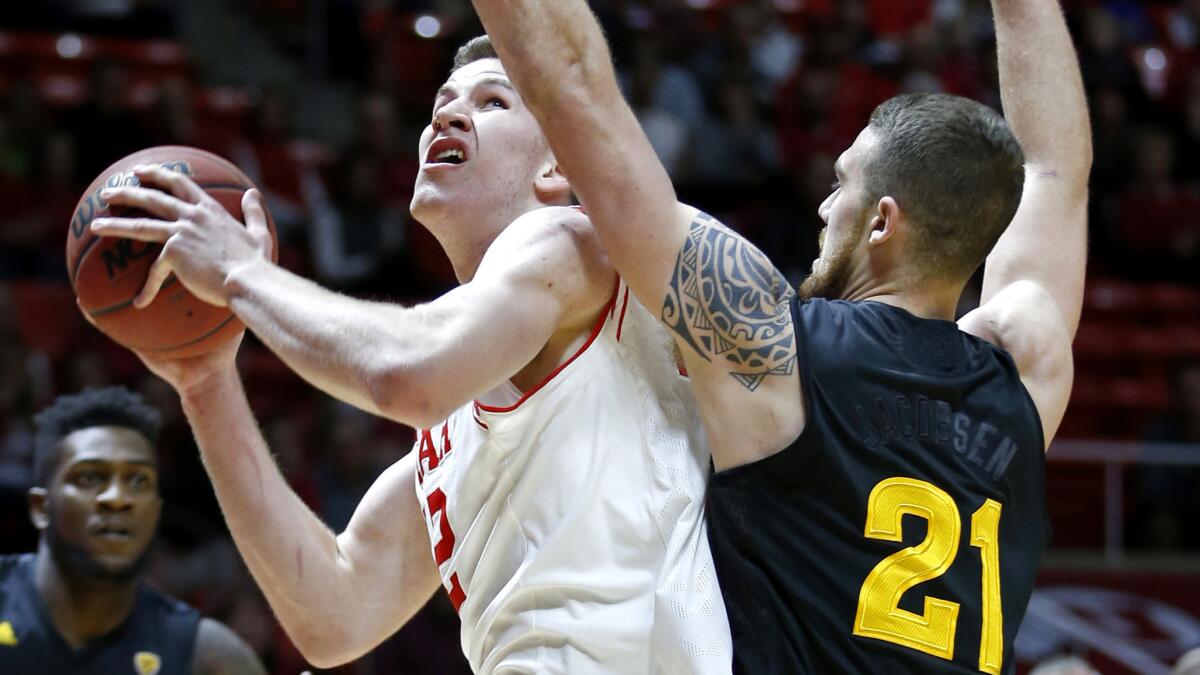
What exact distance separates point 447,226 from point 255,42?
9.56m

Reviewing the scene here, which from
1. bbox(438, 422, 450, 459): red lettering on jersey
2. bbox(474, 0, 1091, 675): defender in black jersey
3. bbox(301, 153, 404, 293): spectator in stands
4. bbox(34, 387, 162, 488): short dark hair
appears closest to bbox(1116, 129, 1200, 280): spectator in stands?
bbox(301, 153, 404, 293): spectator in stands

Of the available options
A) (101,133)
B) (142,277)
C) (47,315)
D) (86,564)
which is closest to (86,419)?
(86,564)

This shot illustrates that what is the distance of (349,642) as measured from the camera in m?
3.42

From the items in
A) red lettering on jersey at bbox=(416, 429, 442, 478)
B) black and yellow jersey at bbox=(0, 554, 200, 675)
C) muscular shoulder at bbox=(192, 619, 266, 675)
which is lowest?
muscular shoulder at bbox=(192, 619, 266, 675)

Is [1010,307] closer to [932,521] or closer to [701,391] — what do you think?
[932,521]

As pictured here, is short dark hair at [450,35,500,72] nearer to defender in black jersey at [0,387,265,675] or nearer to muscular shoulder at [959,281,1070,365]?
muscular shoulder at [959,281,1070,365]

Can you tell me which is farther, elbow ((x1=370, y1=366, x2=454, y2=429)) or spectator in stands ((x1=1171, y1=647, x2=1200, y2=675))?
spectator in stands ((x1=1171, y1=647, x2=1200, y2=675))

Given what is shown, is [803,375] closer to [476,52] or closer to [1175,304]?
[476,52]

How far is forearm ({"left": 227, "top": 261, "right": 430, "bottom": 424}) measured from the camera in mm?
2529

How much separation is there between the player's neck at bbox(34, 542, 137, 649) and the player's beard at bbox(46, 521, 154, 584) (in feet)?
0.11

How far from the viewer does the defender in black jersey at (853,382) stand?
271 centimetres

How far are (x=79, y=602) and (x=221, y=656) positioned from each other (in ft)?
1.72

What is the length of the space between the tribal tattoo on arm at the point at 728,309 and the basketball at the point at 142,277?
2.70 feet

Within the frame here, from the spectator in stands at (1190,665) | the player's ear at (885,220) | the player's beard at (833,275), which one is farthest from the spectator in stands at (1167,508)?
the player's ear at (885,220)
